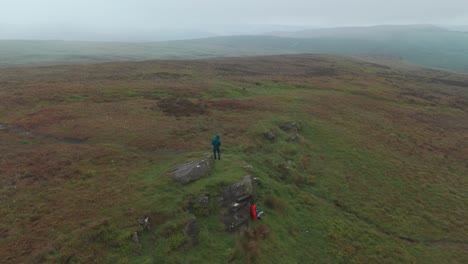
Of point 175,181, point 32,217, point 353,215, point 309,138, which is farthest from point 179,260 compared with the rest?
point 309,138

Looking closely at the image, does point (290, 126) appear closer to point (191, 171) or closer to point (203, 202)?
point (191, 171)

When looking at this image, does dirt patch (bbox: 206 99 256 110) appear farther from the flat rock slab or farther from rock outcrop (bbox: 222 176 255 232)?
rock outcrop (bbox: 222 176 255 232)

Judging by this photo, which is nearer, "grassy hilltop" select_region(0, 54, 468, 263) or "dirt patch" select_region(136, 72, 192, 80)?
"grassy hilltop" select_region(0, 54, 468, 263)

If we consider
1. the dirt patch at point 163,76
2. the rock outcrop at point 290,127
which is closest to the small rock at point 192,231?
the rock outcrop at point 290,127

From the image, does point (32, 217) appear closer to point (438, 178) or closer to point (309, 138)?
point (309, 138)

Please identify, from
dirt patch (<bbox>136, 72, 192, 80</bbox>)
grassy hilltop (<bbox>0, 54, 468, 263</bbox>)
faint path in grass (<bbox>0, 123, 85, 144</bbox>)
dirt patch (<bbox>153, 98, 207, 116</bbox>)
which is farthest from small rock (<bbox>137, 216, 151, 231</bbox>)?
dirt patch (<bbox>136, 72, 192, 80</bbox>)

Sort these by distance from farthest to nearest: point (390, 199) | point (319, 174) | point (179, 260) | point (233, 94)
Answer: point (233, 94) < point (319, 174) < point (390, 199) < point (179, 260)
